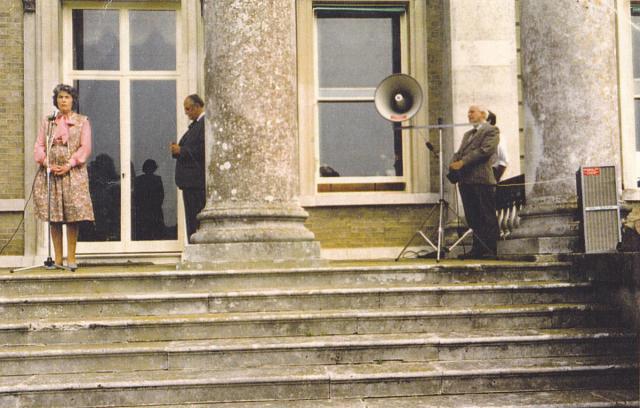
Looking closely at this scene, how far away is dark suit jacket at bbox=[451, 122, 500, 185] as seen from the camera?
977 centimetres

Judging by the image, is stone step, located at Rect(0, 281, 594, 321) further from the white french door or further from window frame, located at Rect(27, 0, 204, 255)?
the white french door

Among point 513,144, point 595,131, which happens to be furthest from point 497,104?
point 595,131

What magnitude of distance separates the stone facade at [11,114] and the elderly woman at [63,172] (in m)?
2.85

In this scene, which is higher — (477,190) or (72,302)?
(477,190)

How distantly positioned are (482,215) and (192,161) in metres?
3.37

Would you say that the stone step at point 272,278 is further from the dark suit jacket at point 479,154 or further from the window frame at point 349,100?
the window frame at point 349,100

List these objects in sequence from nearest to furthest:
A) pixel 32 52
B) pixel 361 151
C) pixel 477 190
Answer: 1. pixel 477 190
2. pixel 32 52
3. pixel 361 151

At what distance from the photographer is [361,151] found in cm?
1252

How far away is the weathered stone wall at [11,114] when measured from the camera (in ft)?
37.8

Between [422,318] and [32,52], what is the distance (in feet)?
23.8

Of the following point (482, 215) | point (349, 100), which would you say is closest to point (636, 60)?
point (349, 100)

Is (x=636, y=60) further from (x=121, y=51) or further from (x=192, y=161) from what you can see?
(x=121, y=51)

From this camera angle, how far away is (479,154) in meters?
9.78

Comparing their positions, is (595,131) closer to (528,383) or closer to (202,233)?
(528,383)
